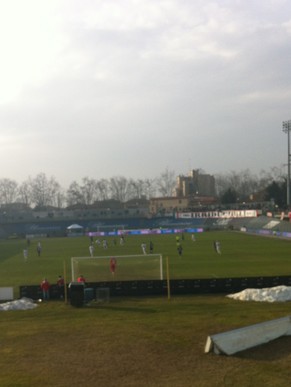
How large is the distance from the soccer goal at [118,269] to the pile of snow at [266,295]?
6.08 m

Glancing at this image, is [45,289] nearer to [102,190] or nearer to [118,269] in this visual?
[118,269]

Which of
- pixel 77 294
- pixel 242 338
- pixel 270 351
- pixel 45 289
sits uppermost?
pixel 242 338

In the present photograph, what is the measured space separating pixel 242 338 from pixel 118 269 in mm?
15746

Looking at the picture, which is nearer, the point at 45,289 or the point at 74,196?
the point at 45,289

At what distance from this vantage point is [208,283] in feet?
78.2

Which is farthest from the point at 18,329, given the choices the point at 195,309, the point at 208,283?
the point at 208,283

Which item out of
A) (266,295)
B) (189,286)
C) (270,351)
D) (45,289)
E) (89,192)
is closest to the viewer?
(270,351)

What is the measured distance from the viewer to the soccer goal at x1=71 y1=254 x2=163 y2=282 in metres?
26.8

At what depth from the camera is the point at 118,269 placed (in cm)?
2788

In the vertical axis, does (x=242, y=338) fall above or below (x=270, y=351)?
above

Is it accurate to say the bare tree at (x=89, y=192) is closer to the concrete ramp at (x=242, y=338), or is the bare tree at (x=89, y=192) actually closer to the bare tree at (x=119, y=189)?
the bare tree at (x=119, y=189)

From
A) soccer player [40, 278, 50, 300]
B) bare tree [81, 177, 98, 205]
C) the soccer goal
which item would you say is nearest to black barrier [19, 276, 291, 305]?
soccer player [40, 278, 50, 300]

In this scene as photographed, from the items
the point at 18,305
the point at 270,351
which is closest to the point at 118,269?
the point at 18,305

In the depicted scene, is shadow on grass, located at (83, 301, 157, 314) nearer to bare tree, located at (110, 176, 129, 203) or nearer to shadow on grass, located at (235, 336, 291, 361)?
shadow on grass, located at (235, 336, 291, 361)
